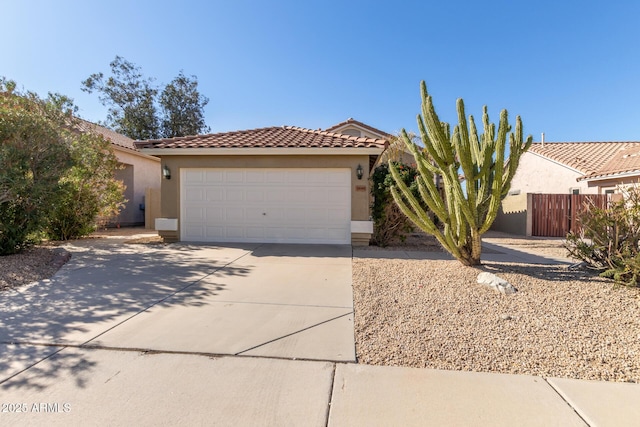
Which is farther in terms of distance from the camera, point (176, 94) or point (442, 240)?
point (176, 94)

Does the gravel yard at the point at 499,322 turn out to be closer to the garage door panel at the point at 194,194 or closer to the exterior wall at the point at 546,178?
the garage door panel at the point at 194,194

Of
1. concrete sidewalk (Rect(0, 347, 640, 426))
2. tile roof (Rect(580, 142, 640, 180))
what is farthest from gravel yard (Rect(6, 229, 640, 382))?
tile roof (Rect(580, 142, 640, 180))

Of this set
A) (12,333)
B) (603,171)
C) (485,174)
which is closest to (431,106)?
(485,174)

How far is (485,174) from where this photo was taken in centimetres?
546

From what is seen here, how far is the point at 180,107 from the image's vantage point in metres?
25.1

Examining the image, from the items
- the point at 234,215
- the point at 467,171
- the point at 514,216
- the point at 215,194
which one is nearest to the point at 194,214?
the point at 215,194

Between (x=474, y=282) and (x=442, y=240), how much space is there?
1.02 m

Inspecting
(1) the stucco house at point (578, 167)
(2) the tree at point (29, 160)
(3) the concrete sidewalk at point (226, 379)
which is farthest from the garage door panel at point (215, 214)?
(1) the stucco house at point (578, 167)

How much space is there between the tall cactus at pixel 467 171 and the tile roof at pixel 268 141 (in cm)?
380

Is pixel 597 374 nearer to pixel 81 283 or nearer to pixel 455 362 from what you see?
pixel 455 362

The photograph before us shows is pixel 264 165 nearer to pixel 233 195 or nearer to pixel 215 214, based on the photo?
pixel 233 195

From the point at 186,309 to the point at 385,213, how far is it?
257 inches

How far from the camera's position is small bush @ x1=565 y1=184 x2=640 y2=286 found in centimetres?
488

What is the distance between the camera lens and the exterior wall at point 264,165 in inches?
378
